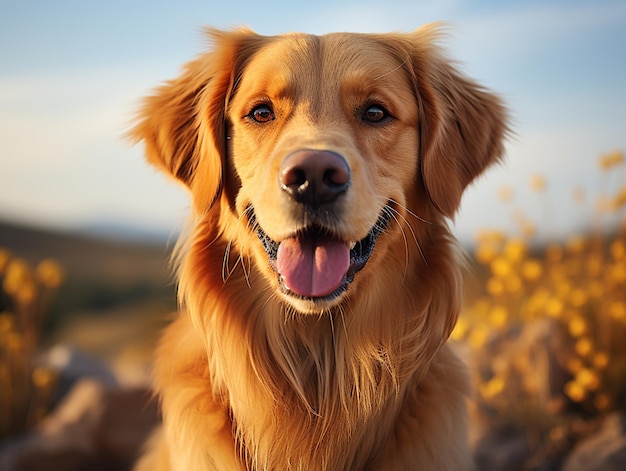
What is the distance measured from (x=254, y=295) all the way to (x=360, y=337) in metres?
0.51

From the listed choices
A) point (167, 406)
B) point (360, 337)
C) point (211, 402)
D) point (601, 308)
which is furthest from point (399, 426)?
point (601, 308)

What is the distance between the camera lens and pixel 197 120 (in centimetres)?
316

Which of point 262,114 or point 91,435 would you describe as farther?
point 91,435

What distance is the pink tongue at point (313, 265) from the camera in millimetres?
2652

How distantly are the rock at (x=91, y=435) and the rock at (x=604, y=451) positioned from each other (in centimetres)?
295

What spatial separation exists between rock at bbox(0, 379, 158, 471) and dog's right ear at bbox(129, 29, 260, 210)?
2.44 metres

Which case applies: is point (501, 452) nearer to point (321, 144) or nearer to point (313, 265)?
point (313, 265)

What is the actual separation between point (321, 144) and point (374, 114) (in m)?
0.45

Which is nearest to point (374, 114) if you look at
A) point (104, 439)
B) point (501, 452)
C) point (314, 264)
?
point (314, 264)

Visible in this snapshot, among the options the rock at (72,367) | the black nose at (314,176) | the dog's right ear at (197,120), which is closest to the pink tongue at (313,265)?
the black nose at (314,176)

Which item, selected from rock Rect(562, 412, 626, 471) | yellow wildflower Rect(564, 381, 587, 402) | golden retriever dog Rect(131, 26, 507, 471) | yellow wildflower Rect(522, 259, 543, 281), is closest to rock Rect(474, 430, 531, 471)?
rock Rect(562, 412, 626, 471)

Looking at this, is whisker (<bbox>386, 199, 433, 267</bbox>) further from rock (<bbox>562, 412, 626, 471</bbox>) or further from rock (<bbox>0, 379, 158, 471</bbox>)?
rock (<bbox>0, 379, 158, 471</bbox>)

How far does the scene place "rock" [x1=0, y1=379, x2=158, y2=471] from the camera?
16.4 ft

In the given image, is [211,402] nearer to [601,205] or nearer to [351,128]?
[351,128]
